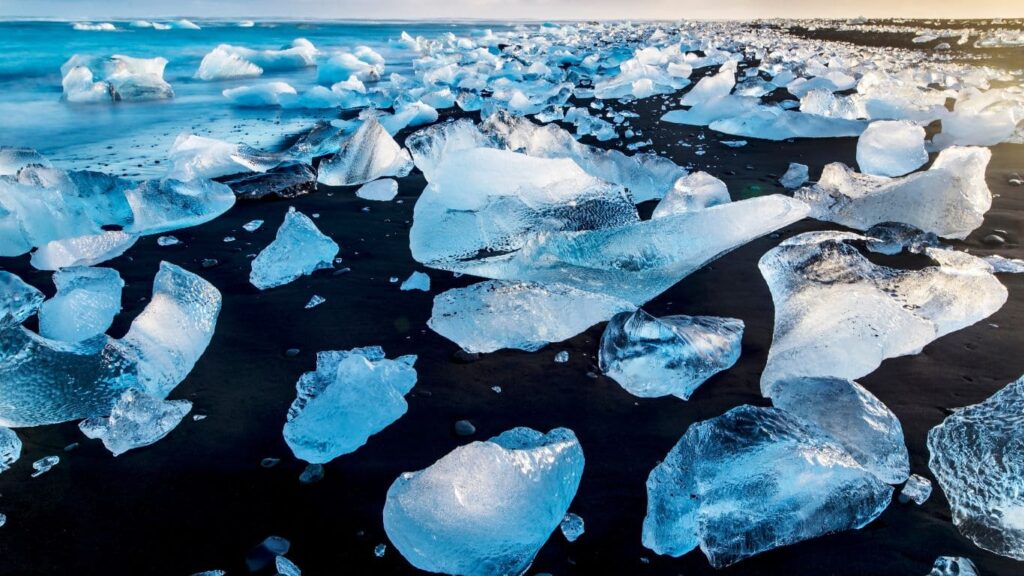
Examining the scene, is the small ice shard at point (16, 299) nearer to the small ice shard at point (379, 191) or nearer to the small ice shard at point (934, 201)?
the small ice shard at point (379, 191)

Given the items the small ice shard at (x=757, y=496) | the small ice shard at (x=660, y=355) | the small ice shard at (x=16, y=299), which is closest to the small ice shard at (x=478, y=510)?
the small ice shard at (x=757, y=496)

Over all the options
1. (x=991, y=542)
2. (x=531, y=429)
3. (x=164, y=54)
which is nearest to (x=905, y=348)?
(x=991, y=542)

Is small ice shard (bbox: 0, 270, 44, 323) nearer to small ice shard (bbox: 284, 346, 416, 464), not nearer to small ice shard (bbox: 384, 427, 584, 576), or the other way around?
small ice shard (bbox: 284, 346, 416, 464)

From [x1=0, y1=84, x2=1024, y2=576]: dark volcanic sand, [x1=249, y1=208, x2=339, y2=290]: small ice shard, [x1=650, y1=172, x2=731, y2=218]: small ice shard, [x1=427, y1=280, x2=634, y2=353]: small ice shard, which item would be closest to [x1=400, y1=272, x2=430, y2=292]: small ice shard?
[x1=0, y1=84, x2=1024, y2=576]: dark volcanic sand

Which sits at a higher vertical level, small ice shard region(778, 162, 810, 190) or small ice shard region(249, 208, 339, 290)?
small ice shard region(249, 208, 339, 290)

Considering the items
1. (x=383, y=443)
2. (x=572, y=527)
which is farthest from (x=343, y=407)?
(x=572, y=527)

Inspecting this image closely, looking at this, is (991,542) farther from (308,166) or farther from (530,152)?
(308,166)

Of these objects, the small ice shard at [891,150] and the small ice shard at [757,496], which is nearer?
the small ice shard at [757,496]

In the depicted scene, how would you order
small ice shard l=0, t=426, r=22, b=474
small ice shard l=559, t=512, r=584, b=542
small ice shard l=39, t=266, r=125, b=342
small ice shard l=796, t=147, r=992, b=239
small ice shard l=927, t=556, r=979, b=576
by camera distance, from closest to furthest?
small ice shard l=927, t=556, r=979, b=576, small ice shard l=559, t=512, r=584, b=542, small ice shard l=0, t=426, r=22, b=474, small ice shard l=39, t=266, r=125, b=342, small ice shard l=796, t=147, r=992, b=239
